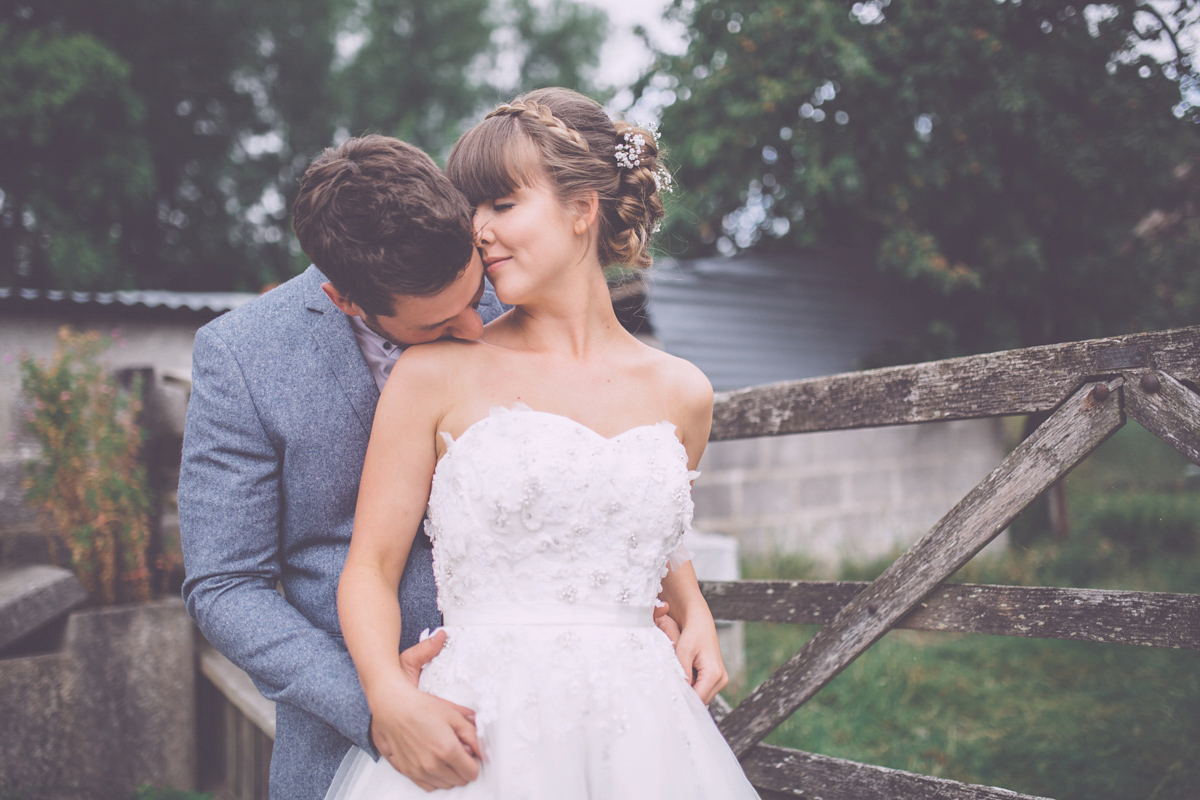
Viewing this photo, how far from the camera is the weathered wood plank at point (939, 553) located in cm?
159

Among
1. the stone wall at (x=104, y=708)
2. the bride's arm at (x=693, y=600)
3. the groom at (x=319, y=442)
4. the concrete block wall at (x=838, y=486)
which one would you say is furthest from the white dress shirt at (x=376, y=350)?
the concrete block wall at (x=838, y=486)

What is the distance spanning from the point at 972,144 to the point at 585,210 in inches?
210

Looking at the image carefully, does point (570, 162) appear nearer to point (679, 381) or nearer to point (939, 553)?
point (679, 381)

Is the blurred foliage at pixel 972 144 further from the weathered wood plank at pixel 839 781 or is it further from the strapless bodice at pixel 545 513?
the strapless bodice at pixel 545 513

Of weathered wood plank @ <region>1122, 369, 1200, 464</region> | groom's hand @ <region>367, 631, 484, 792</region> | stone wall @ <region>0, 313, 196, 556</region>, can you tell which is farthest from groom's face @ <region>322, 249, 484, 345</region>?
stone wall @ <region>0, 313, 196, 556</region>

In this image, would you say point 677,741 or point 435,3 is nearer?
point 677,741

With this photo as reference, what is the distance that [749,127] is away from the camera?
641cm

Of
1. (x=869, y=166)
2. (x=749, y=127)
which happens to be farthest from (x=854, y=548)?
(x=749, y=127)

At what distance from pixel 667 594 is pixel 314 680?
0.76 meters

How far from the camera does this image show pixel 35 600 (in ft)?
10.5

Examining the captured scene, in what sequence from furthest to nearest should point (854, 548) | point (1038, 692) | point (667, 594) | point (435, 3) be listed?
point (435, 3) → point (854, 548) → point (1038, 692) → point (667, 594)

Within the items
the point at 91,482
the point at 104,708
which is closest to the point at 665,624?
the point at 104,708

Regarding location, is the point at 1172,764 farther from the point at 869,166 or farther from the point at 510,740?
the point at 869,166

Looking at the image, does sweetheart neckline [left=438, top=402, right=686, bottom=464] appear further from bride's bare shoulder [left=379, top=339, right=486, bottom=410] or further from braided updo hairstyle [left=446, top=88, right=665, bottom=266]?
braided updo hairstyle [left=446, top=88, right=665, bottom=266]
